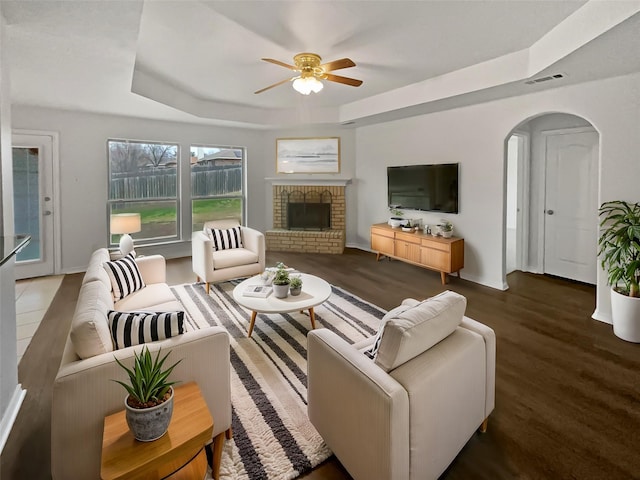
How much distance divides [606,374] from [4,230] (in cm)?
421

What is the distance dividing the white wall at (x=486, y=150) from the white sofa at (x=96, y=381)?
3.77m

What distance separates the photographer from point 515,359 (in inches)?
113

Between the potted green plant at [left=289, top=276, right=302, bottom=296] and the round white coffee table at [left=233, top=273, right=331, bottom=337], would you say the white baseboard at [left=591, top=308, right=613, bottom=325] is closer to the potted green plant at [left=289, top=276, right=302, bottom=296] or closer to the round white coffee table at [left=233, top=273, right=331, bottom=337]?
the round white coffee table at [left=233, top=273, right=331, bottom=337]

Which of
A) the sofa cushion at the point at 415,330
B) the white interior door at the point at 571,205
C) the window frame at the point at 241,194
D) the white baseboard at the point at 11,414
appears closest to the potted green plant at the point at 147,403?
the sofa cushion at the point at 415,330

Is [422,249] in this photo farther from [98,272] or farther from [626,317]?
[98,272]

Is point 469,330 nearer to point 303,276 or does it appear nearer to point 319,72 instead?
point 303,276

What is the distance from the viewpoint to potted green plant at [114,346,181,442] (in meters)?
1.40

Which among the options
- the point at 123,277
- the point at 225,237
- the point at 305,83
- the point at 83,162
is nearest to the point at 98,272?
the point at 123,277

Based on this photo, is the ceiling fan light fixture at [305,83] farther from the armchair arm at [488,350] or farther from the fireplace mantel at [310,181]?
the fireplace mantel at [310,181]

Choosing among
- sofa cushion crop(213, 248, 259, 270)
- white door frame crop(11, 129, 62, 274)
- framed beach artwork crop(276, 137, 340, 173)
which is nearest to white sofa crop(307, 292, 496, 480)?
sofa cushion crop(213, 248, 259, 270)

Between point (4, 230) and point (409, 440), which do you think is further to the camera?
point (4, 230)

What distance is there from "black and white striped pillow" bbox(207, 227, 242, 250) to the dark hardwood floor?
181cm

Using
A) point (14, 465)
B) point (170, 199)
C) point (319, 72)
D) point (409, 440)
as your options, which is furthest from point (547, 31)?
point (170, 199)

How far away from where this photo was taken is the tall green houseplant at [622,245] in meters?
3.11
